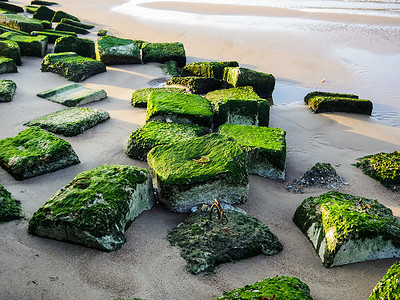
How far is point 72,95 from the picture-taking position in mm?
5715

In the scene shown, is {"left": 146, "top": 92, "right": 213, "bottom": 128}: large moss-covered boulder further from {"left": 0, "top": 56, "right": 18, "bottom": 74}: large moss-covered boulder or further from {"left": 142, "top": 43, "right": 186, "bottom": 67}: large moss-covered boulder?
{"left": 0, "top": 56, "right": 18, "bottom": 74}: large moss-covered boulder

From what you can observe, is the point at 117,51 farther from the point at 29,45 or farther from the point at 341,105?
the point at 341,105

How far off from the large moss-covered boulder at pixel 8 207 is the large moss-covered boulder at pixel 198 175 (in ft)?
3.70

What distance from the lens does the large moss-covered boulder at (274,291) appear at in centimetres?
225

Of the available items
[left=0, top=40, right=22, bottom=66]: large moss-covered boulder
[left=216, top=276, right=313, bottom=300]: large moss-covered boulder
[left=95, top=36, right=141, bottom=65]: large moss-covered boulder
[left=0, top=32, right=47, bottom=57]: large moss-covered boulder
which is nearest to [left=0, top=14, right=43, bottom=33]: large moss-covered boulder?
[left=0, top=32, right=47, bottom=57]: large moss-covered boulder

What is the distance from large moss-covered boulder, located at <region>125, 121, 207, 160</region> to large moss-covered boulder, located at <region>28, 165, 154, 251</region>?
91cm

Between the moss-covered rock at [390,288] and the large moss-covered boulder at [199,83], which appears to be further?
the large moss-covered boulder at [199,83]

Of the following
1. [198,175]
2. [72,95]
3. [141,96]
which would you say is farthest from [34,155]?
[141,96]

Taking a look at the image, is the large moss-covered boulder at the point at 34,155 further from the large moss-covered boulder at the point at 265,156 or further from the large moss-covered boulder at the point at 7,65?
the large moss-covered boulder at the point at 7,65

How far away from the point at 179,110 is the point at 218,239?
2.09 metres

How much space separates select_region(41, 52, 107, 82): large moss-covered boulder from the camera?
21.7 ft

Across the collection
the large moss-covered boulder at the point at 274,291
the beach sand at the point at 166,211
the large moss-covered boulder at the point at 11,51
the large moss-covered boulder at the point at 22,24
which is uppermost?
the large moss-covered boulder at the point at 22,24

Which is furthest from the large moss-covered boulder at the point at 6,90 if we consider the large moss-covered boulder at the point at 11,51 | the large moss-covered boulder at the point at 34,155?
the large moss-covered boulder at the point at 34,155

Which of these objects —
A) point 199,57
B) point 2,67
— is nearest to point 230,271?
point 2,67
